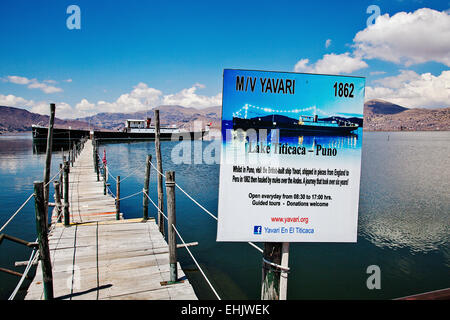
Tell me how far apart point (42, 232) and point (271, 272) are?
3.47 metres

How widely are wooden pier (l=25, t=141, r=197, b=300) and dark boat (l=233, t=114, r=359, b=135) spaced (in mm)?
4030

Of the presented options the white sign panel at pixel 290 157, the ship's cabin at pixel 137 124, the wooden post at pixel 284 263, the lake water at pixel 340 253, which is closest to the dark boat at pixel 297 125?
the white sign panel at pixel 290 157

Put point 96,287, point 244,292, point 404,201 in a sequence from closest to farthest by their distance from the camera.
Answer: point 96,287, point 244,292, point 404,201

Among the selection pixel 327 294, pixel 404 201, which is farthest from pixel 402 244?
pixel 404 201

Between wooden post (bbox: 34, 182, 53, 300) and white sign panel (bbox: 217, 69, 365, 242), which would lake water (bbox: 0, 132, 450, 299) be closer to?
wooden post (bbox: 34, 182, 53, 300)

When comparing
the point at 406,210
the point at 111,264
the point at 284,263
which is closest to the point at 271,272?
the point at 284,263

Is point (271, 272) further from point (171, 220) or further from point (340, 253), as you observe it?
point (340, 253)

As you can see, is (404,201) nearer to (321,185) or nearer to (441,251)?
(441,251)

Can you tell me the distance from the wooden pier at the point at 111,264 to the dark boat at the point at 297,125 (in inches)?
159

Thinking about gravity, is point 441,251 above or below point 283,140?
below

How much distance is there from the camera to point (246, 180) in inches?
94.2

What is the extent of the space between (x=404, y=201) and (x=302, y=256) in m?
12.8

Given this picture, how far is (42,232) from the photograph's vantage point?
4125mm

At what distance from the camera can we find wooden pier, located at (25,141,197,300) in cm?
521
